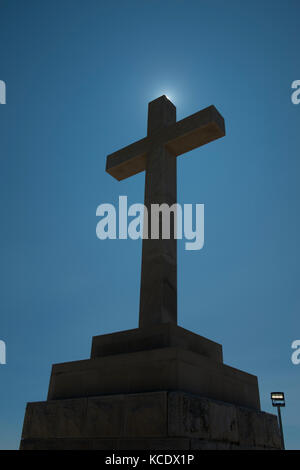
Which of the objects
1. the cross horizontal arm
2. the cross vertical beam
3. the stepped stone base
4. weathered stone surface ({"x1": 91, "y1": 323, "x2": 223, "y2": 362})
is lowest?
the stepped stone base

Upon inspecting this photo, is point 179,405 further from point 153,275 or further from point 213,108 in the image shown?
point 213,108

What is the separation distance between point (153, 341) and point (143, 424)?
1.16m

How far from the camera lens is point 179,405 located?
396cm

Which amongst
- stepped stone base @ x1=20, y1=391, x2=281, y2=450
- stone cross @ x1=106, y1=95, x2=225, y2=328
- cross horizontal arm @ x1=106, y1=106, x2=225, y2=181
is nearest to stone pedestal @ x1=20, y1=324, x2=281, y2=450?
stepped stone base @ x1=20, y1=391, x2=281, y2=450

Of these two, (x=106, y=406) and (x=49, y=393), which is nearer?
(x=106, y=406)

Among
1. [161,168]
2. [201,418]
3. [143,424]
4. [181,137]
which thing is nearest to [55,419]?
[143,424]

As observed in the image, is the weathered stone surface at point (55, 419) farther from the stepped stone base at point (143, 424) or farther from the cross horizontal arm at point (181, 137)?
the cross horizontal arm at point (181, 137)

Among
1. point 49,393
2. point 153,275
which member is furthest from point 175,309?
point 49,393

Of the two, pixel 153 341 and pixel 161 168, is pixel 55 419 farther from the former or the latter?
pixel 161 168

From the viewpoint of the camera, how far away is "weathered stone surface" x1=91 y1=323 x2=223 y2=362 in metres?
4.97

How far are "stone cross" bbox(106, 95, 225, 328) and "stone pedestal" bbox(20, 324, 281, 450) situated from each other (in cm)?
64

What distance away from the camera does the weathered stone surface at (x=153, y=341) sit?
4.97 m

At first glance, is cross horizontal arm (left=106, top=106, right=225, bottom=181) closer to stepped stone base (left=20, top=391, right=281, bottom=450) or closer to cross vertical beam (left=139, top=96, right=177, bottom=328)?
cross vertical beam (left=139, top=96, right=177, bottom=328)

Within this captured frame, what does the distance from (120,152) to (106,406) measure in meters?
5.16
